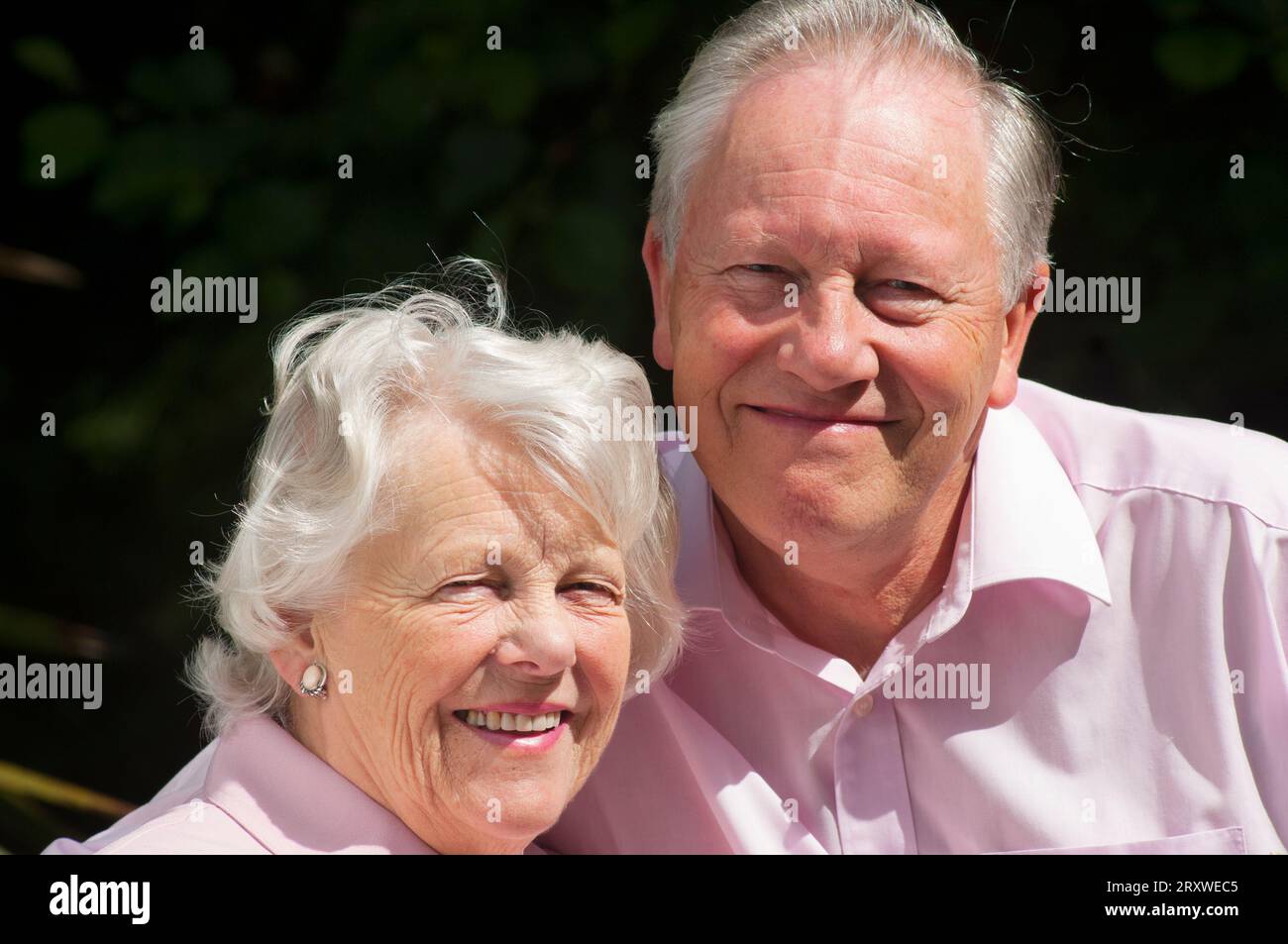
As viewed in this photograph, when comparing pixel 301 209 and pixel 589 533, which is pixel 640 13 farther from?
pixel 589 533

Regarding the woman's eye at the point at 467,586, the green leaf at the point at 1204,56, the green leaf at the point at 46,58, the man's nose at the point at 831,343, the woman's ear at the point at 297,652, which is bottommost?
the woman's ear at the point at 297,652

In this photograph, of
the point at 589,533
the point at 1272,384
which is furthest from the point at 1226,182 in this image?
the point at 589,533

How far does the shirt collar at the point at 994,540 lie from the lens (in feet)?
6.91

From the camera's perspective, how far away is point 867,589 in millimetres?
2193

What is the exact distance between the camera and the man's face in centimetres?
196

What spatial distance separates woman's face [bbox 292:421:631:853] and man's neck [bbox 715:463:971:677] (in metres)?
0.48

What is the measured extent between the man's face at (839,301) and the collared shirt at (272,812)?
66 cm

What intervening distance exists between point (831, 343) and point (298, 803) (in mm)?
884

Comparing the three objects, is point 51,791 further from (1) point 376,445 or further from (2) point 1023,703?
(2) point 1023,703
